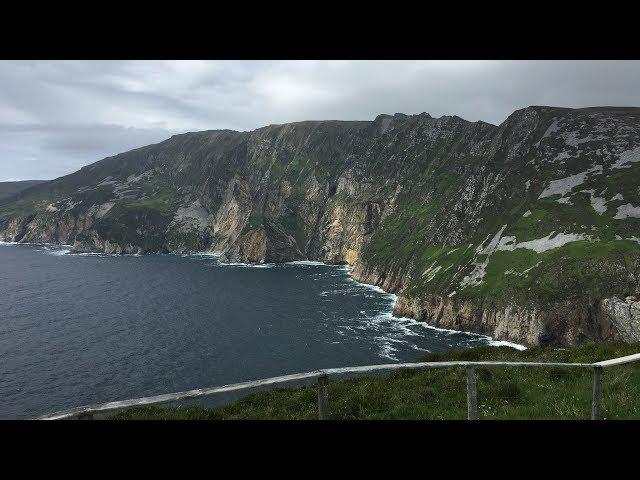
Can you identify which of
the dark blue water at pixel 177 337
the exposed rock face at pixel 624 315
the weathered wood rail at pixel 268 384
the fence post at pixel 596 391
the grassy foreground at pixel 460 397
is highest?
the weathered wood rail at pixel 268 384

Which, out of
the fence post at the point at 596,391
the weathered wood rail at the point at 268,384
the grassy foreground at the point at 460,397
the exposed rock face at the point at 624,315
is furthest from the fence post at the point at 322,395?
the exposed rock face at the point at 624,315

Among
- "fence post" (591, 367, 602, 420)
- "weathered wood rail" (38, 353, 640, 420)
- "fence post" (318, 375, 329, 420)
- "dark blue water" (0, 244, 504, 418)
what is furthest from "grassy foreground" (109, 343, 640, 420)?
"dark blue water" (0, 244, 504, 418)

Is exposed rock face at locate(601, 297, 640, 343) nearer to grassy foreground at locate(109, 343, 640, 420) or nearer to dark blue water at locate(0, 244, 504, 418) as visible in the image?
dark blue water at locate(0, 244, 504, 418)

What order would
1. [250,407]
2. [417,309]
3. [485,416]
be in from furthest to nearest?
[417,309] → [250,407] → [485,416]

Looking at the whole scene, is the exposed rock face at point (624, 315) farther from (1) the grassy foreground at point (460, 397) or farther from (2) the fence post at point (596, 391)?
(2) the fence post at point (596, 391)
